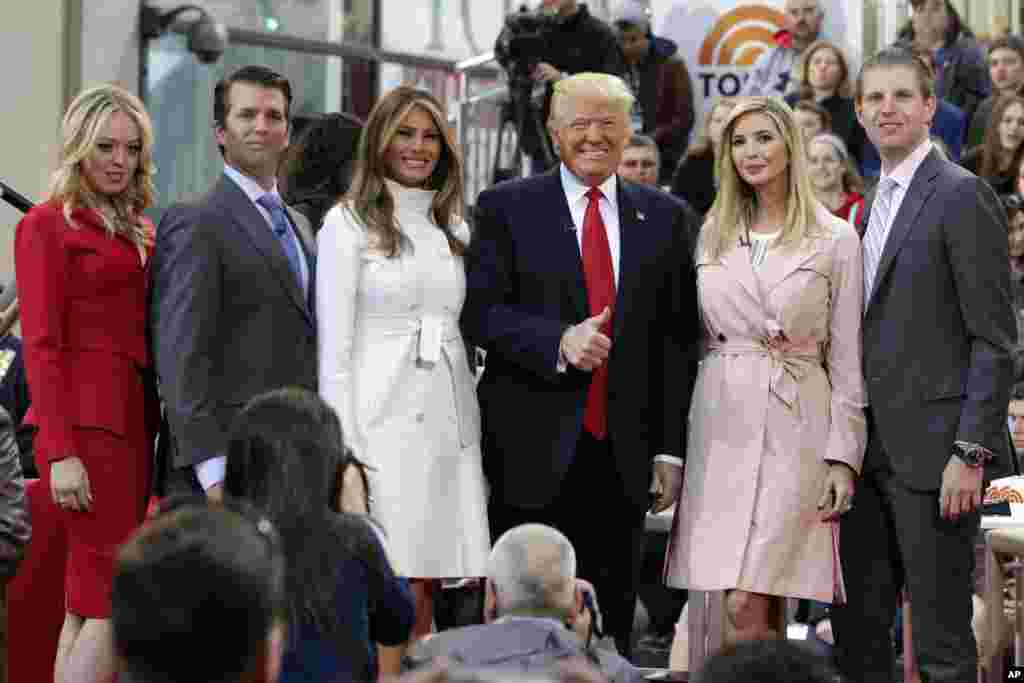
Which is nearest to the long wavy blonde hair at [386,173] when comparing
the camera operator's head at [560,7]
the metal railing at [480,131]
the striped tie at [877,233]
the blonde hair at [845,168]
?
the striped tie at [877,233]

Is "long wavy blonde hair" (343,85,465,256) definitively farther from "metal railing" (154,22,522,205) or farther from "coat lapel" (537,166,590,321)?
"metal railing" (154,22,522,205)

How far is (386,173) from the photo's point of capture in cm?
520

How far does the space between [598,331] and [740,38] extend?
18.2 feet

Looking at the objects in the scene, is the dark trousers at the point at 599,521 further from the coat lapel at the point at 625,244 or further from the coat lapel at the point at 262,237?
the coat lapel at the point at 262,237

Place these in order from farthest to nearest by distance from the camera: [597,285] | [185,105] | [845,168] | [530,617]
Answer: [185,105], [845,168], [597,285], [530,617]

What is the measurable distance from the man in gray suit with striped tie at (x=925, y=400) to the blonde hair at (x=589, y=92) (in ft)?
2.21

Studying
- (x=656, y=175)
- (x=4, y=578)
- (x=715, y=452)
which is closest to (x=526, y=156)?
(x=656, y=175)

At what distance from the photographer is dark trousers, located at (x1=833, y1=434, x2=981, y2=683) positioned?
4.88 meters

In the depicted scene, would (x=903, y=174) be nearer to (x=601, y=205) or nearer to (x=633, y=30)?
(x=601, y=205)

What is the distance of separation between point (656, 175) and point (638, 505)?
3.84 m

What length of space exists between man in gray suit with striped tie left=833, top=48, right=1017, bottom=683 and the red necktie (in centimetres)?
66

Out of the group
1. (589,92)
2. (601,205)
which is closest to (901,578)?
(601,205)

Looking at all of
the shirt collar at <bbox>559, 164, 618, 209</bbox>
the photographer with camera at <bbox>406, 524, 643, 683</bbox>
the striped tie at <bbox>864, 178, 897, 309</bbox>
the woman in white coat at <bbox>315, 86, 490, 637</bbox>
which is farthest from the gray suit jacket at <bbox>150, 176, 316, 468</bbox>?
the striped tie at <bbox>864, 178, 897, 309</bbox>

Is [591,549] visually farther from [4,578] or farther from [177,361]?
[4,578]
